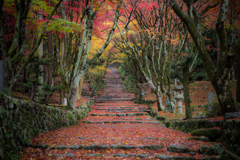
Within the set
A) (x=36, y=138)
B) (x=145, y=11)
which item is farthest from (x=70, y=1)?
(x=36, y=138)

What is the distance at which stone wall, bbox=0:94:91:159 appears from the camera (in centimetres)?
318

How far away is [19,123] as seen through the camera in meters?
3.95

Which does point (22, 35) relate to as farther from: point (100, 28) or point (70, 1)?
Result: point (100, 28)

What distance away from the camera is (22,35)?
5457mm

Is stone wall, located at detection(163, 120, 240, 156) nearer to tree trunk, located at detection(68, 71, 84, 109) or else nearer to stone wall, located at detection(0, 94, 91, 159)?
stone wall, located at detection(0, 94, 91, 159)

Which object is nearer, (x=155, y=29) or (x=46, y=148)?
(x=46, y=148)

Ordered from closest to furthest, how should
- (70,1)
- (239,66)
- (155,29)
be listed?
(239,66) → (70,1) → (155,29)

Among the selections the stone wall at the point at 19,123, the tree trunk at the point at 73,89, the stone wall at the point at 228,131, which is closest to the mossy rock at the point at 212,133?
the stone wall at the point at 228,131

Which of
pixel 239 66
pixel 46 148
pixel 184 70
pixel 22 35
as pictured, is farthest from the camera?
pixel 184 70

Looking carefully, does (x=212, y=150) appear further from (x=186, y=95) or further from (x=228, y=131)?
(x=186, y=95)

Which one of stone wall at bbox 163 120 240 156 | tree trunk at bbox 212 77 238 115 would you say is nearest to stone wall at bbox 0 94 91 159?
stone wall at bbox 163 120 240 156

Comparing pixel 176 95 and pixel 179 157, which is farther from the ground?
pixel 176 95

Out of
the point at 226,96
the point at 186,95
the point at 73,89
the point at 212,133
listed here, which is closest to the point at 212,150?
the point at 212,133

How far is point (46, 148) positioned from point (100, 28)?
9.93 meters
